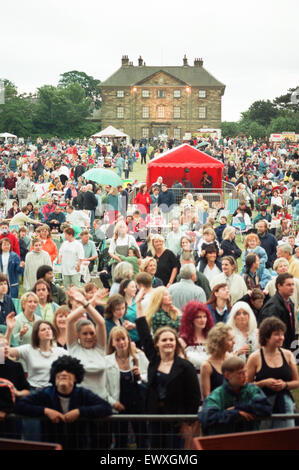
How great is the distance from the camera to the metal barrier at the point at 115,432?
14.6ft

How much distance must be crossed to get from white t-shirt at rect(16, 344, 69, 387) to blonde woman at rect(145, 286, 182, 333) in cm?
102

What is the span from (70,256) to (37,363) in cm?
460

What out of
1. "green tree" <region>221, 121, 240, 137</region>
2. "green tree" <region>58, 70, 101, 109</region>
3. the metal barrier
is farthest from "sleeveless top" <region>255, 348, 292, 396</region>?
"green tree" <region>58, 70, 101, 109</region>

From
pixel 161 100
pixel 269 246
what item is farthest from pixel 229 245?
pixel 161 100

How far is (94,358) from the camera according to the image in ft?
17.0

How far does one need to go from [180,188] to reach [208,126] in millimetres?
68586

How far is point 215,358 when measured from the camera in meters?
5.04

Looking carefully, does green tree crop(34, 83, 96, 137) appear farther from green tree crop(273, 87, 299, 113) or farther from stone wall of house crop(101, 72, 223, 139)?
green tree crop(273, 87, 299, 113)

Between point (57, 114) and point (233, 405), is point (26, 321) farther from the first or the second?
point (57, 114)

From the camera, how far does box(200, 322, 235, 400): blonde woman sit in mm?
4957

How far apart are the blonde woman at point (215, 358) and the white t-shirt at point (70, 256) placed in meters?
5.07

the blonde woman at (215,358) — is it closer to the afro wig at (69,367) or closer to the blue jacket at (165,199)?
the afro wig at (69,367)

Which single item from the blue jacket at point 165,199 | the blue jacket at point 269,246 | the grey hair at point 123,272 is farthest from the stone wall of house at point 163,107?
the grey hair at point 123,272
